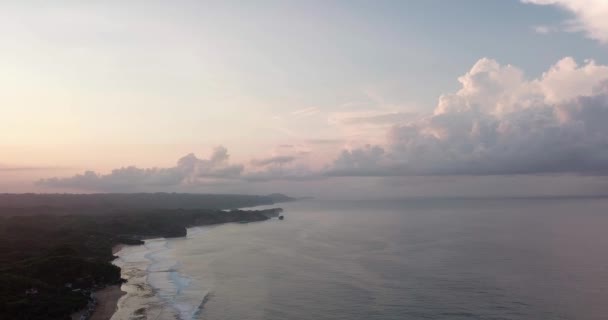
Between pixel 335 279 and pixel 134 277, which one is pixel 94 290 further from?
pixel 335 279

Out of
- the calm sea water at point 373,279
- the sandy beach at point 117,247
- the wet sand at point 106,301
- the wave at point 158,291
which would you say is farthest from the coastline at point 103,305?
the sandy beach at point 117,247

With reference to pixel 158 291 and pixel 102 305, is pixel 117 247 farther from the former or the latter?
pixel 102 305

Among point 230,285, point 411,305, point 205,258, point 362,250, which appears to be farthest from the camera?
point 362,250

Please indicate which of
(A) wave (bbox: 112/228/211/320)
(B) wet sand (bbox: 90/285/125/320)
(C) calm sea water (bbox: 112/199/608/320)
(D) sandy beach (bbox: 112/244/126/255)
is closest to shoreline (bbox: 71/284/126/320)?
(B) wet sand (bbox: 90/285/125/320)

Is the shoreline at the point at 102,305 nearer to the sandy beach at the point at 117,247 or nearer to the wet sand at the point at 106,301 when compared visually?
the wet sand at the point at 106,301

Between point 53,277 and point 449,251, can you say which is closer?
point 53,277

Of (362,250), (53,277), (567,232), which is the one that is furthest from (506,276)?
(567,232)

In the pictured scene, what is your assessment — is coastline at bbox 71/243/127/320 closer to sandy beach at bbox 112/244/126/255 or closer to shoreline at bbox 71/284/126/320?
shoreline at bbox 71/284/126/320

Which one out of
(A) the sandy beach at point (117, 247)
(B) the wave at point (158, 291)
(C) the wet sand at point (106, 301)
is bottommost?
(A) the sandy beach at point (117, 247)
